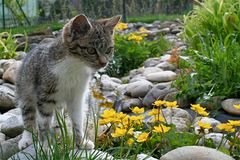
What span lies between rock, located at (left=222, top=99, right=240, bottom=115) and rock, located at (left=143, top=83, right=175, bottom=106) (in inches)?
31.2

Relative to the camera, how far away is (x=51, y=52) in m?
4.51

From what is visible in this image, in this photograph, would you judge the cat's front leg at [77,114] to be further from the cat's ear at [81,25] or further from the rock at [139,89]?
the rock at [139,89]

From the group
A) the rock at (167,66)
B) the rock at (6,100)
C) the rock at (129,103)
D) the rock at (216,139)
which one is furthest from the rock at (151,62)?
the rock at (216,139)

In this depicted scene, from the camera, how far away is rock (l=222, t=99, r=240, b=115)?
534 centimetres

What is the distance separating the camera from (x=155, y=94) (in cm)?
611

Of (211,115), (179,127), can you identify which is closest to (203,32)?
(211,115)

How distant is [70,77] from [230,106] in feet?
6.33

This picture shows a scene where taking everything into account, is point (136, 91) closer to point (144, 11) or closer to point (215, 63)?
point (215, 63)

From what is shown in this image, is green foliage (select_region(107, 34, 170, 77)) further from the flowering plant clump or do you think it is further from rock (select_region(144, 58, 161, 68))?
the flowering plant clump

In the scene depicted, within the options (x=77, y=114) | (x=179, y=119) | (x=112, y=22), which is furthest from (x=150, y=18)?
(x=77, y=114)

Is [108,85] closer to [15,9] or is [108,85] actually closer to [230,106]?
[230,106]

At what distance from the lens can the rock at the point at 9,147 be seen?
447 centimetres

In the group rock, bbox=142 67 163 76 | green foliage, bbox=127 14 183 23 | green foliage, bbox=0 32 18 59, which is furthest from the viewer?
green foliage, bbox=127 14 183 23

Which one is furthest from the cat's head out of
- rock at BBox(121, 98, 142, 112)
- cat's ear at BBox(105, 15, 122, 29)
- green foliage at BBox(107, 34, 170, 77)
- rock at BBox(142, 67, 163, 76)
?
green foliage at BBox(107, 34, 170, 77)
